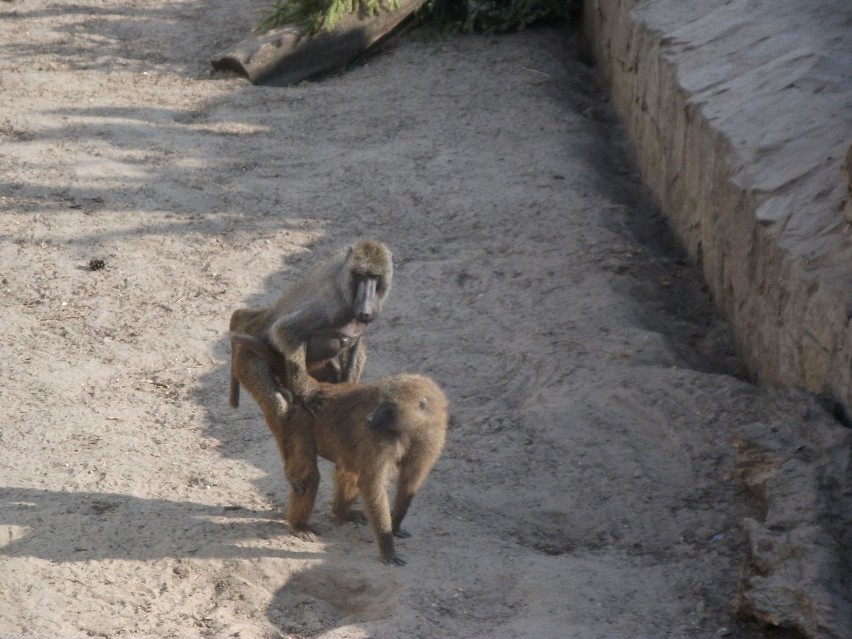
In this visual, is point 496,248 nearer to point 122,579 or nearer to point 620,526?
point 620,526

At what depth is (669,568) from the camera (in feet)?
19.3

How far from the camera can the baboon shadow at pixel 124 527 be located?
6.01 metres

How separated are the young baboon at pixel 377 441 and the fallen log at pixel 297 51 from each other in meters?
7.24

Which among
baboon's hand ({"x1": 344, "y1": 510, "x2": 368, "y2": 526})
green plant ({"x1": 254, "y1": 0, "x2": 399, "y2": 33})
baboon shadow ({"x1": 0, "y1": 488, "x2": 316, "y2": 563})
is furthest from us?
Answer: green plant ({"x1": 254, "y1": 0, "x2": 399, "y2": 33})

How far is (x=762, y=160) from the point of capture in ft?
24.2

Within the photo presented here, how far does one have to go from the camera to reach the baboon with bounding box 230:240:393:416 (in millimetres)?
6047

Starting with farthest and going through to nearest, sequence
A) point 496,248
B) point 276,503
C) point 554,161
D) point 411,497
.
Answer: point 554,161 < point 496,248 < point 276,503 < point 411,497

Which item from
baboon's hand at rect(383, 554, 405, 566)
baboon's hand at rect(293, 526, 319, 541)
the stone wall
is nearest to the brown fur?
baboon's hand at rect(293, 526, 319, 541)

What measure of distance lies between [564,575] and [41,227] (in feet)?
19.8

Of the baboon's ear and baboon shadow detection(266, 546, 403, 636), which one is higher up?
the baboon's ear

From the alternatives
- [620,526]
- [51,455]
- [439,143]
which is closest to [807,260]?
[620,526]

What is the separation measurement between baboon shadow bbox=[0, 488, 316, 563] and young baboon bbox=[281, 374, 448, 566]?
320 millimetres

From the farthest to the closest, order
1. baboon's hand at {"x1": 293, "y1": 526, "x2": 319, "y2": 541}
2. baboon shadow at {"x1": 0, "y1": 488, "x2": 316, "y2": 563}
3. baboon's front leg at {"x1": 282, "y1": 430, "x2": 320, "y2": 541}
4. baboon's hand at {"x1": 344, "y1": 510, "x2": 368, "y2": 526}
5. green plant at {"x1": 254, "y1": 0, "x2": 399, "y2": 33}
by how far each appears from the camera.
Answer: green plant at {"x1": 254, "y1": 0, "x2": 399, "y2": 33}, baboon's hand at {"x1": 344, "y1": 510, "x2": 368, "y2": 526}, baboon's hand at {"x1": 293, "y1": 526, "x2": 319, "y2": 541}, baboon's front leg at {"x1": 282, "y1": 430, "x2": 320, "y2": 541}, baboon shadow at {"x1": 0, "y1": 488, "x2": 316, "y2": 563}

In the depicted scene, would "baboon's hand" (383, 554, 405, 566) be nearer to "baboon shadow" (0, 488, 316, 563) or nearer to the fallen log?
"baboon shadow" (0, 488, 316, 563)
